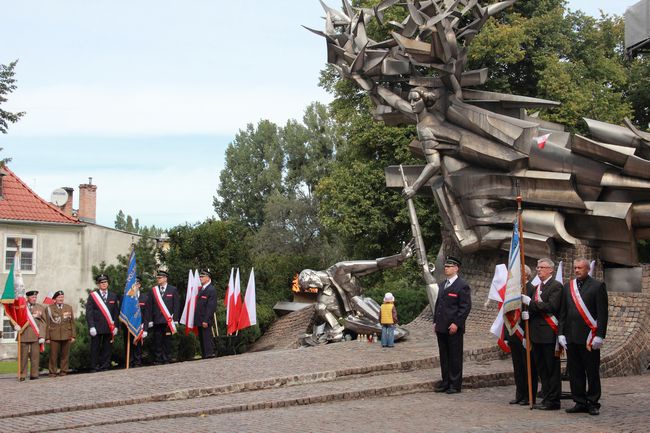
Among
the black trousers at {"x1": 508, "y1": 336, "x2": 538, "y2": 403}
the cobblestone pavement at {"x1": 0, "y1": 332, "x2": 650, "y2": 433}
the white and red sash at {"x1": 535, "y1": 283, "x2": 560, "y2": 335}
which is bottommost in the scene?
the cobblestone pavement at {"x1": 0, "y1": 332, "x2": 650, "y2": 433}

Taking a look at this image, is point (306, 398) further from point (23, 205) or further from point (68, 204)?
point (68, 204)

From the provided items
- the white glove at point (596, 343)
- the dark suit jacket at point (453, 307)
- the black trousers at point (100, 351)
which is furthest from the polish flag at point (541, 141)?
the black trousers at point (100, 351)

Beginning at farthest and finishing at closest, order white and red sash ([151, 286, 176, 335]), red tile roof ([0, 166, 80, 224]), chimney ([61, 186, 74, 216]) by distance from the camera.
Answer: chimney ([61, 186, 74, 216]) < red tile roof ([0, 166, 80, 224]) < white and red sash ([151, 286, 176, 335])

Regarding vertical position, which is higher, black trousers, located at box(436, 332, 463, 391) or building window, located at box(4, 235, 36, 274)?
building window, located at box(4, 235, 36, 274)

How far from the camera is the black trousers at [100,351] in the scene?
54.5 feet

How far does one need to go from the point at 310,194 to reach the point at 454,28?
40817mm

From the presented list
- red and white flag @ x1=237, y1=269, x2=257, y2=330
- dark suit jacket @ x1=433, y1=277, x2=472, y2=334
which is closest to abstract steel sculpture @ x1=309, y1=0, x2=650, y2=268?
red and white flag @ x1=237, y1=269, x2=257, y2=330

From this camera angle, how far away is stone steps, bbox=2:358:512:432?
10.5 meters

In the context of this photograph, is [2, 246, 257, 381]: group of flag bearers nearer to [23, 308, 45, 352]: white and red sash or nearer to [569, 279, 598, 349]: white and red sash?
[23, 308, 45, 352]: white and red sash

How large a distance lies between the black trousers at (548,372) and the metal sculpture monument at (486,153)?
5.50 m

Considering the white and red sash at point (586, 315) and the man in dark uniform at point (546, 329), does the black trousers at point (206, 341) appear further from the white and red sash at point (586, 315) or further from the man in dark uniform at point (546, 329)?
the white and red sash at point (586, 315)

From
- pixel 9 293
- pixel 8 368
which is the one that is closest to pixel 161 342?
pixel 9 293

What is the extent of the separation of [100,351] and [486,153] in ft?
27.0

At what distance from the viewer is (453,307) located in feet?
40.9
